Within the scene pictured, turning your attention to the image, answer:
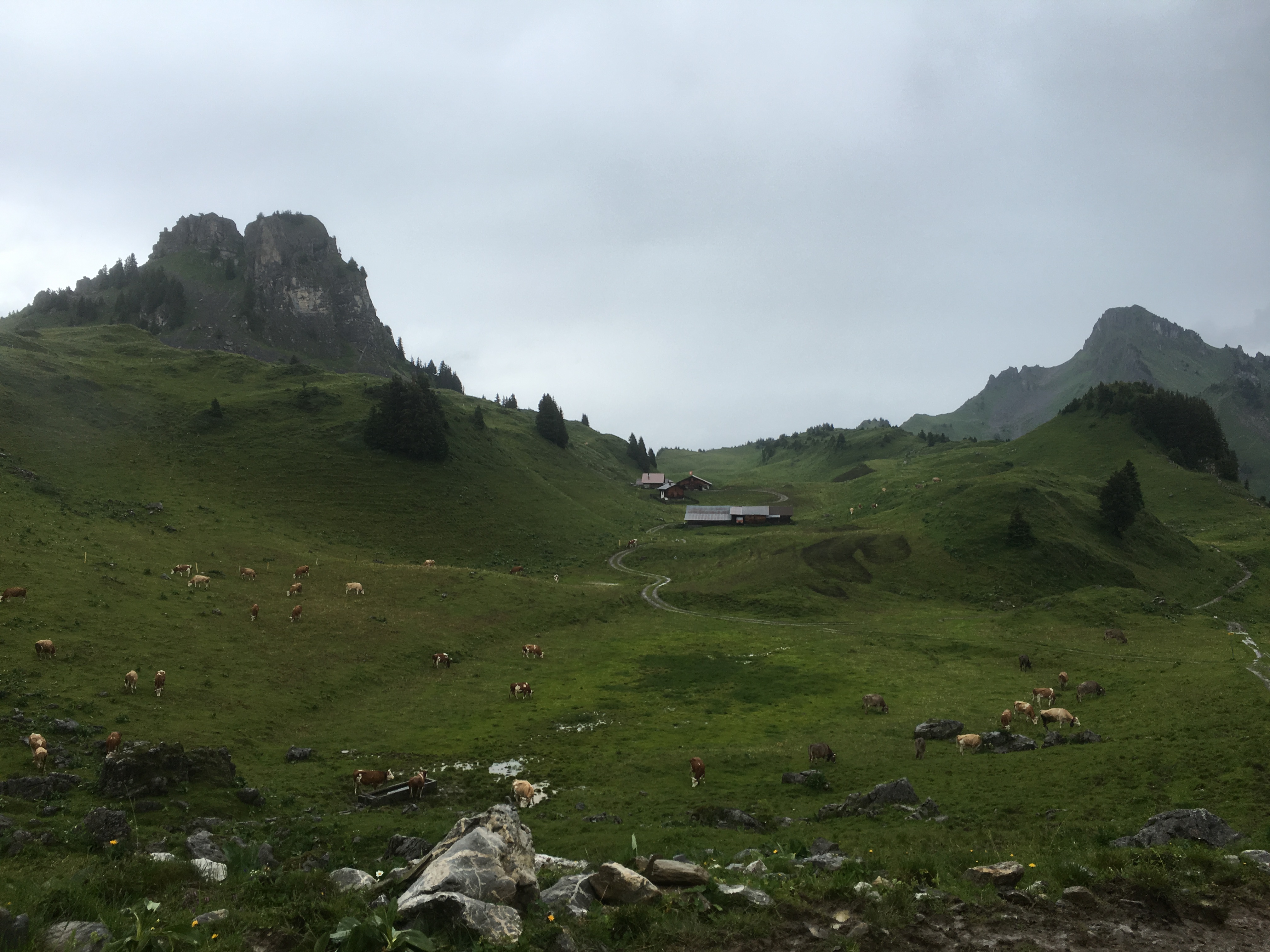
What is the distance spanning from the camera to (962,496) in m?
106

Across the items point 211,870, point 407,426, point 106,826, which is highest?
point 407,426

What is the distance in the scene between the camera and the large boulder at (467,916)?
483 inches

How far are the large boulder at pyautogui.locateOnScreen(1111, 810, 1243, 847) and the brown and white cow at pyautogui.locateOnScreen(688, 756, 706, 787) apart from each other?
1698cm

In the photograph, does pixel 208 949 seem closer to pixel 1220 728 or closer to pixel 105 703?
pixel 105 703

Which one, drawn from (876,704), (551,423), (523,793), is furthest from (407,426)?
(523,793)

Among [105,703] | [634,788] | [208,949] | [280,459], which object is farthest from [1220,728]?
[280,459]

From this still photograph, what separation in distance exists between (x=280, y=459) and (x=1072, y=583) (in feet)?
384

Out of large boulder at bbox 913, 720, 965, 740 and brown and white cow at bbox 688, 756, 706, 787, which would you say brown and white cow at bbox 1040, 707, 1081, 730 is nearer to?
large boulder at bbox 913, 720, 965, 740

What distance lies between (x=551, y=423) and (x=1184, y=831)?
162m

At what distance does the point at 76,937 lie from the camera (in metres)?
11.4

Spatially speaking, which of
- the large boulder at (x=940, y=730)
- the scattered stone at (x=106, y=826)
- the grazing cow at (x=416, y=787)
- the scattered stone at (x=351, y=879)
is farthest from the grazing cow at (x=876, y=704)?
the scattered stone at (x=106, y=826)

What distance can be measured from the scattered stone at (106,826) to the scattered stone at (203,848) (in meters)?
1.75

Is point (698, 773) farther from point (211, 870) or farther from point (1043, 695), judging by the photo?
point (1043, 695)

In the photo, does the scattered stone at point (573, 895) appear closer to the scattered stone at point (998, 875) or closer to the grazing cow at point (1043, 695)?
the scattered stone at point (998, 875)
